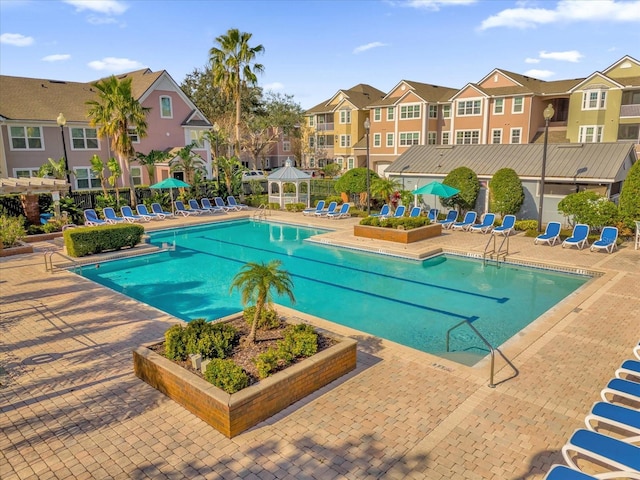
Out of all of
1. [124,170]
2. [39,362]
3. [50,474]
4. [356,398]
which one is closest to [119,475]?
[50,474]

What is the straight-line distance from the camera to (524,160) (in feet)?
79.0

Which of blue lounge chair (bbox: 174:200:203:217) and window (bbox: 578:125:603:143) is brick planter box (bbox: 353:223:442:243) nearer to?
blue lounge chair (bbox: 174:200:203:217)

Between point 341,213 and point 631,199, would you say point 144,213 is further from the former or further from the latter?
point 631,199

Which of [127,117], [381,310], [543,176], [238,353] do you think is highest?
[127,117]

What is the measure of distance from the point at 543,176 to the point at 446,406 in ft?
53.5

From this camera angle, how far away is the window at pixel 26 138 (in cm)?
2961

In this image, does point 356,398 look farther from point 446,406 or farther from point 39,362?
point 39,362

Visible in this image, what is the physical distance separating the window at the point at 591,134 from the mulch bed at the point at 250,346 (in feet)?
125

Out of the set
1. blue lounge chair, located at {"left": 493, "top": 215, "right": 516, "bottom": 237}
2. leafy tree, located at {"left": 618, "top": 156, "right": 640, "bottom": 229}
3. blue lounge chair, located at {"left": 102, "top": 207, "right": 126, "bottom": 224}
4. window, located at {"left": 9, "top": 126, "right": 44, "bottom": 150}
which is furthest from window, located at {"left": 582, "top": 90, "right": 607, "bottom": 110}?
window, located at {"left": 9, "top": 126, "right": 44, "bottom": 150}

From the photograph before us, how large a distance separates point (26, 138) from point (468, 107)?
117ft

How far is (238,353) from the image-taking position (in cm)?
828

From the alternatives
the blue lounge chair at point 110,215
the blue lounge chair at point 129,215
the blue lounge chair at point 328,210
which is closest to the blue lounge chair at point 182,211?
the blue lounge chair at point 129,215

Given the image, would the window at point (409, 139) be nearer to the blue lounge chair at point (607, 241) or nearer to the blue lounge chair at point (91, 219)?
the blue lounge chair at point (607, 241)

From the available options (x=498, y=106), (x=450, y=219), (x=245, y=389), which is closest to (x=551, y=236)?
(x=450, y=219)
